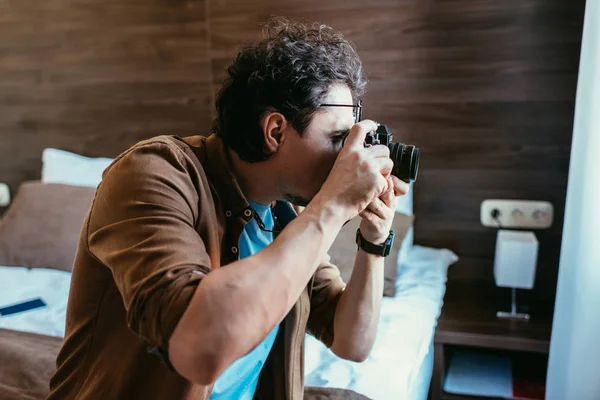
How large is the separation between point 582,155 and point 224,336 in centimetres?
132

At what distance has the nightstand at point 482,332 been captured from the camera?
1728 millimetres

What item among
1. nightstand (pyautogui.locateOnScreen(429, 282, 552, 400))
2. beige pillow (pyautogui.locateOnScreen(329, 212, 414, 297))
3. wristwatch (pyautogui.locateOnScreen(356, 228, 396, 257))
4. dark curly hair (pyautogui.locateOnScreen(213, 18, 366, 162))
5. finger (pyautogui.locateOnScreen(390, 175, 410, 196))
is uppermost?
dark curly hair (pyautogui.locateOnScreen(213, 18, 366, 162))

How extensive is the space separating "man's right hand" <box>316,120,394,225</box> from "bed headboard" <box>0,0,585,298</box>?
1.28 metres

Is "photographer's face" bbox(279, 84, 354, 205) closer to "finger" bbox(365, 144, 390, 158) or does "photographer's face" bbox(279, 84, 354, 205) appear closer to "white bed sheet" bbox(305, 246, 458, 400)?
"finger" bbox(365, 144, 390, 158)

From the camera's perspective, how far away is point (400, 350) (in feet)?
4.78

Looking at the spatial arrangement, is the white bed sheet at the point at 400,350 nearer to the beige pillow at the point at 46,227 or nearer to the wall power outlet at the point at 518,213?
the wall power outlet at the point at 518,213

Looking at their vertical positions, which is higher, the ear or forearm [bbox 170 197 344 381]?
the ear

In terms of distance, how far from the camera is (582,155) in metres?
1.60

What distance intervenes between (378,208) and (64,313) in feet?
3.76

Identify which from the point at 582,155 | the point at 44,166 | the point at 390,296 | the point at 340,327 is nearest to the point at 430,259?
the point at 390,296

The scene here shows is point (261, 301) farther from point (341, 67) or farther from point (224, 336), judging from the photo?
point (341, 67)

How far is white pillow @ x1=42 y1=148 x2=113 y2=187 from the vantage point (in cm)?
235

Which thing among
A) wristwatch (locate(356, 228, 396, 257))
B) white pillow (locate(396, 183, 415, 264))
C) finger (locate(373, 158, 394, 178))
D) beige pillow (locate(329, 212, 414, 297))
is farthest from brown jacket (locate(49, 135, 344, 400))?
white pillow (locate(396, 183, 415, 264))

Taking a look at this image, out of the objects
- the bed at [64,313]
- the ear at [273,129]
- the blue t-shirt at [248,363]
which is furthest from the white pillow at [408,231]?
the ear at [273,129]
